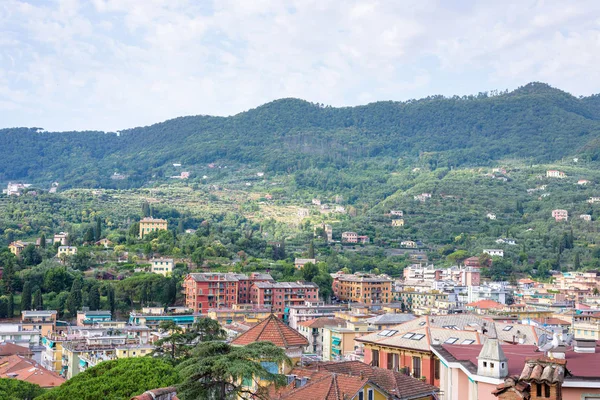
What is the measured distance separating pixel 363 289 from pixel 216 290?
1639 centimetres

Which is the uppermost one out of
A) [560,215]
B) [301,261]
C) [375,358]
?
[560,215]

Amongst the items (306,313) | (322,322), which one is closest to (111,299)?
(306,313)

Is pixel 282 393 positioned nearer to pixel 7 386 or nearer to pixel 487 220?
pixel 7 386

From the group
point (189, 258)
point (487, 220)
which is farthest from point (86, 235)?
point (487, 220)

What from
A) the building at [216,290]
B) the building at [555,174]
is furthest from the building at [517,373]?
the building at [555,174]

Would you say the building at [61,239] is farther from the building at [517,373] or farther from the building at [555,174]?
the building at [555,174]

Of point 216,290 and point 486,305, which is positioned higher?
point 216,290

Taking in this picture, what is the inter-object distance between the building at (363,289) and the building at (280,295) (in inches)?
236

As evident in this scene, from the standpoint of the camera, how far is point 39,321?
2404 inches

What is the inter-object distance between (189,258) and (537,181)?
281ft

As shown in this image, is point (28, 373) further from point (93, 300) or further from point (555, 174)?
point (555, 174)

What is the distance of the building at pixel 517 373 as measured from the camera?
902 cm

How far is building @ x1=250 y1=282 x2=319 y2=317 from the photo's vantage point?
252ft

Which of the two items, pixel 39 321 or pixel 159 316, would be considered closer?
pixel 39 321
